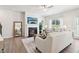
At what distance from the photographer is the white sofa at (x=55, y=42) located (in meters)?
2.59

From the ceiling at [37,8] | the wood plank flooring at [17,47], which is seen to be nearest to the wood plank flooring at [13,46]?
the wood plank flooring at [17,47]

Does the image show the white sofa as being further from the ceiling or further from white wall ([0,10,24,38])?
white wall ([0,10,24,38])

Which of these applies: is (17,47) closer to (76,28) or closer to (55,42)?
(55,42)

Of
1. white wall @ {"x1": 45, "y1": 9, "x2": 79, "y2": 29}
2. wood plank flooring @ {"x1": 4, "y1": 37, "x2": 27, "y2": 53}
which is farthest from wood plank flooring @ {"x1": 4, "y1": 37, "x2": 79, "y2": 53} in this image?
white wall @ {"x1": 45, "y1": 9, "x2": 79, "y2": 29}

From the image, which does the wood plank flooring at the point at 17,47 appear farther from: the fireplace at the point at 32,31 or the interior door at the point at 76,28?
the fireplace at the point at 32,31

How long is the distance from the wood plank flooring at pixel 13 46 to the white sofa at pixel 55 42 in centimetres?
41

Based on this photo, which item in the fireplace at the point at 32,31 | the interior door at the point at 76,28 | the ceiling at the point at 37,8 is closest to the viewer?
the ceiling at the point at 37,8

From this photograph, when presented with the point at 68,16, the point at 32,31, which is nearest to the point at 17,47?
the point at 32,31

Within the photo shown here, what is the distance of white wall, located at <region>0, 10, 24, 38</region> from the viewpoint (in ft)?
8.51

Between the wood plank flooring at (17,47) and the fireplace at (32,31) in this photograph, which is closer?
the wood plank flooring at (17,47)

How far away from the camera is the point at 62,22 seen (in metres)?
2.63
